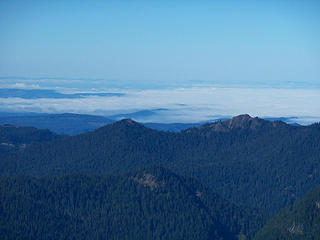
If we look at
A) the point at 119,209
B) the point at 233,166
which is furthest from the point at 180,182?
the point at 233,166

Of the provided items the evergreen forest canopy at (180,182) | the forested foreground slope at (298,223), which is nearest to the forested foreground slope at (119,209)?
the evergreen forest canopy at (180,182)

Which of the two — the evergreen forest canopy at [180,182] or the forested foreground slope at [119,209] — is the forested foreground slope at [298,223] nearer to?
the evergreen forest canopy at [180,182]

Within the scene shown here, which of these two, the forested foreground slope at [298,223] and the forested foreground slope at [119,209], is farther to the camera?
the forested foreground slope at [119,209]

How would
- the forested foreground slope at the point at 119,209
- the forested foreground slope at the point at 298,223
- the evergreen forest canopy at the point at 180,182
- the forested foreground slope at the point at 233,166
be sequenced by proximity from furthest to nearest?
the forested foreground slope at the point at 233,166
the evergreen forest canopy at the point at 180,182
the forested foreground slope at the point at 119,209
the forested foreground slope at the point at 298,223

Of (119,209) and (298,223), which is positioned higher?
(119,209)

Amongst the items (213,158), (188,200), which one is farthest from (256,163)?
(188,200)

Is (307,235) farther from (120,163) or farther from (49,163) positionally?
(49,163)

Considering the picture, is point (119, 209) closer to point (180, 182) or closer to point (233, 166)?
point (180, 182)
